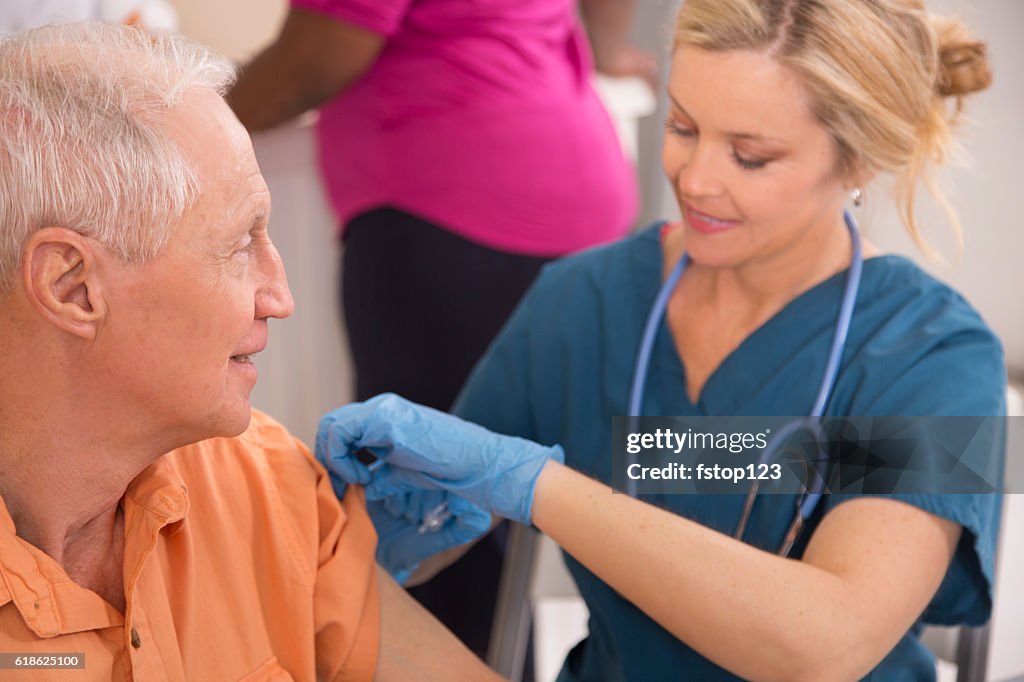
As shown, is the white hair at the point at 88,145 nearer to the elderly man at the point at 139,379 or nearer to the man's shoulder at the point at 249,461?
the elderly man at the point at 139,379

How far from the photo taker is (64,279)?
0.94 meters

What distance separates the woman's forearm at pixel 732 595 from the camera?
113 cm

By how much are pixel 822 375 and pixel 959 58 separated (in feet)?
1.29

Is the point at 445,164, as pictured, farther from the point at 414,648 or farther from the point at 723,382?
the point at 414,648

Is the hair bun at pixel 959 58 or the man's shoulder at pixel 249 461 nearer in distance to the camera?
the man's shoulder at pixel 249 461

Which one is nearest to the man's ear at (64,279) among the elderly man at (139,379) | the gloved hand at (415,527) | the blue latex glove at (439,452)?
the elderly man at (139,379)

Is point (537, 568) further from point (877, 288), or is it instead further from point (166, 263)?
point (166, 263)

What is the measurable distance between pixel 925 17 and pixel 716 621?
70cm

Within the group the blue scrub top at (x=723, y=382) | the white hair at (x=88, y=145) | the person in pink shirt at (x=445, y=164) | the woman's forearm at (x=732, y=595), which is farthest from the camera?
the person in pink shirt at (x=445, y=164)

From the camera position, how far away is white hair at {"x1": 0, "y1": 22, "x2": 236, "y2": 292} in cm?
91

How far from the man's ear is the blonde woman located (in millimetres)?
340

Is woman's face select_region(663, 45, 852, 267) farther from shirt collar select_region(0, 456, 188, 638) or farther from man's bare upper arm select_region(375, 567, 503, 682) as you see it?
shirt collar select_region(0, 456, 188, 638)

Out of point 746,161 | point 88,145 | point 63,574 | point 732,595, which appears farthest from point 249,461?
point 746,161

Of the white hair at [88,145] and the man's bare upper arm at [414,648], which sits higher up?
the white hair at [88,145]
